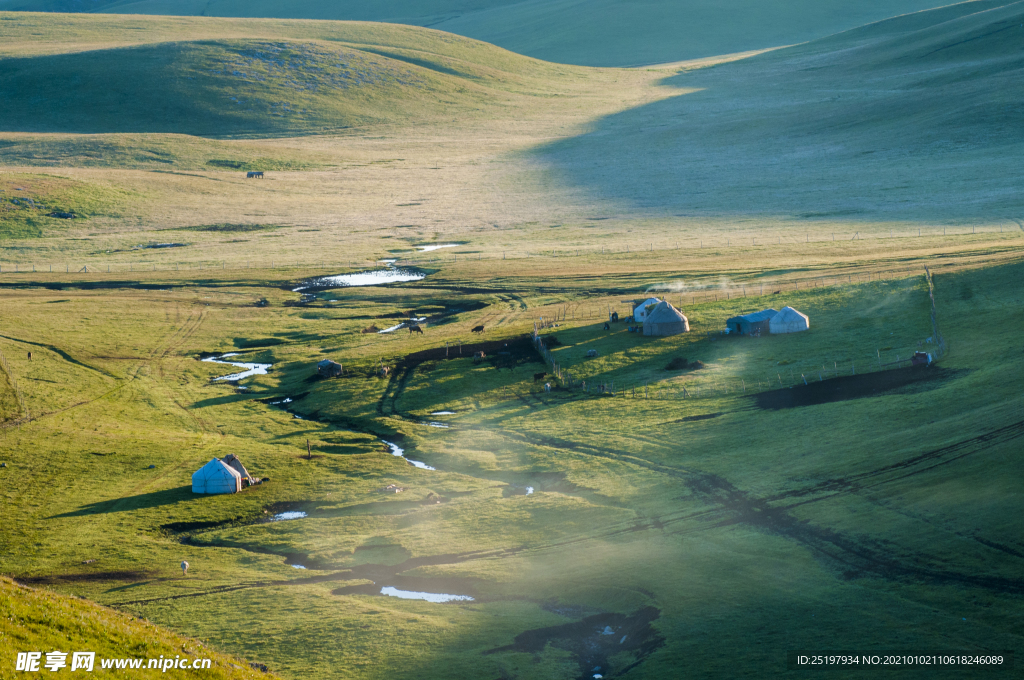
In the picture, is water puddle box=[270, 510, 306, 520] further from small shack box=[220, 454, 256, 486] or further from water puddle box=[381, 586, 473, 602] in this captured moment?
water puddle box=[381, 586, 473, 602]

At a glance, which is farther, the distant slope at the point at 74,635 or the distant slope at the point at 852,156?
the distant slope at the point at 852,156

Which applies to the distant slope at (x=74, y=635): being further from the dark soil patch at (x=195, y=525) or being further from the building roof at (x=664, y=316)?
the building roof at (x=664, y=316)

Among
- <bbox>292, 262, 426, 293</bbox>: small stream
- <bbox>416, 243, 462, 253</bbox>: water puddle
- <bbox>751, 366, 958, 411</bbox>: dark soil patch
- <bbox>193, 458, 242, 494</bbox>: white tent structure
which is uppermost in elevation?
<bbox>416, 243, 462, 253</bbox>: water puddle

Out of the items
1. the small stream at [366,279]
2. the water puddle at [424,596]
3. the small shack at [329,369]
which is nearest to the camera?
the water puddle at [424,596]

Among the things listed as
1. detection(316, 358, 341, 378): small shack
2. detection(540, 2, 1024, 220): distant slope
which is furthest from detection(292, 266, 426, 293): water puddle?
detection(540, 2, 1024, 220): distant slope

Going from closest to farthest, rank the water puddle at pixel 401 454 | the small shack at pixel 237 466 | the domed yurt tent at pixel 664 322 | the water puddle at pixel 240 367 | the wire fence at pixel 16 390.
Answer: the small shack at pixel 237 466
the water puddle at pixel 401 454
the wire fence at pixel 16 390
the domed yurt tent at pixel 664 322
the water puddle at pixel 240 367

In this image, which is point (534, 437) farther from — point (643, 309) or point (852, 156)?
point (852, 156)

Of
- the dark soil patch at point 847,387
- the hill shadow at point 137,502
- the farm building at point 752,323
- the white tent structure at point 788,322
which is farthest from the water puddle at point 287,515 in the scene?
the white tent structure at point 788,322
